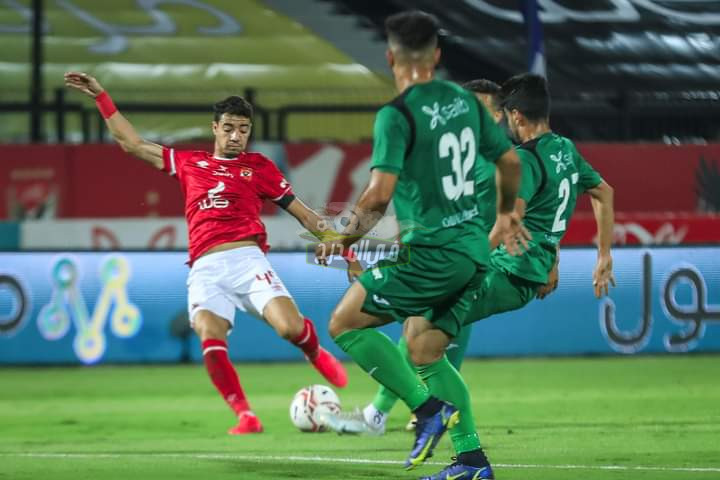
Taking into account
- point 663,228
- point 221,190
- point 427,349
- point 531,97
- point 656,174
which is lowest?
point 663,228

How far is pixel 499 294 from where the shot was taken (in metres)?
7.20

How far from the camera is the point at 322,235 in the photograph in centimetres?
653

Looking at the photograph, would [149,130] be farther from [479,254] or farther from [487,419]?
[479,254]

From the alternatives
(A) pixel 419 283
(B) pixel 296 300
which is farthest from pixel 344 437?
(B) pixel 296 300

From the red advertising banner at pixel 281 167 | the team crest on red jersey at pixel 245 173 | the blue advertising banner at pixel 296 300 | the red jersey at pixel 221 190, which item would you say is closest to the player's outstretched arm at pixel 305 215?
the red jersey at pixel 221 190

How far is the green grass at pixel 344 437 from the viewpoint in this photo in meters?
6.73

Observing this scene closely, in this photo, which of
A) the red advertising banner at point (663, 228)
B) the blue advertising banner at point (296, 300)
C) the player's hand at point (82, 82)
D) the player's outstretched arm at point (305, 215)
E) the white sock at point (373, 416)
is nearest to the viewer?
the player's hand at point (82, 82)

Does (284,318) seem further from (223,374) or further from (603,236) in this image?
(603,236)

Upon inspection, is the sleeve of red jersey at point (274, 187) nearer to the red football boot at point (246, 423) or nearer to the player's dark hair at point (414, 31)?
the red football boot at point (246, 423)

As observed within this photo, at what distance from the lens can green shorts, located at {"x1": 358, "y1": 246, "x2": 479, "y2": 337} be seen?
226 inches

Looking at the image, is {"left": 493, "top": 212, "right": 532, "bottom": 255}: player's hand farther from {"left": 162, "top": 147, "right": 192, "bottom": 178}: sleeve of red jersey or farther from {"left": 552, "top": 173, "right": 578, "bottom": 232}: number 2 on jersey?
{"left": 162, "top": 147, "right": 192, "bottom": 178}: sleeve of red jersey

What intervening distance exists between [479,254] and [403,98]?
0.75 m

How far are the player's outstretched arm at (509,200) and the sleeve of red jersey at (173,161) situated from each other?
112 inches

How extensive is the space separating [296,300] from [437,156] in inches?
284
